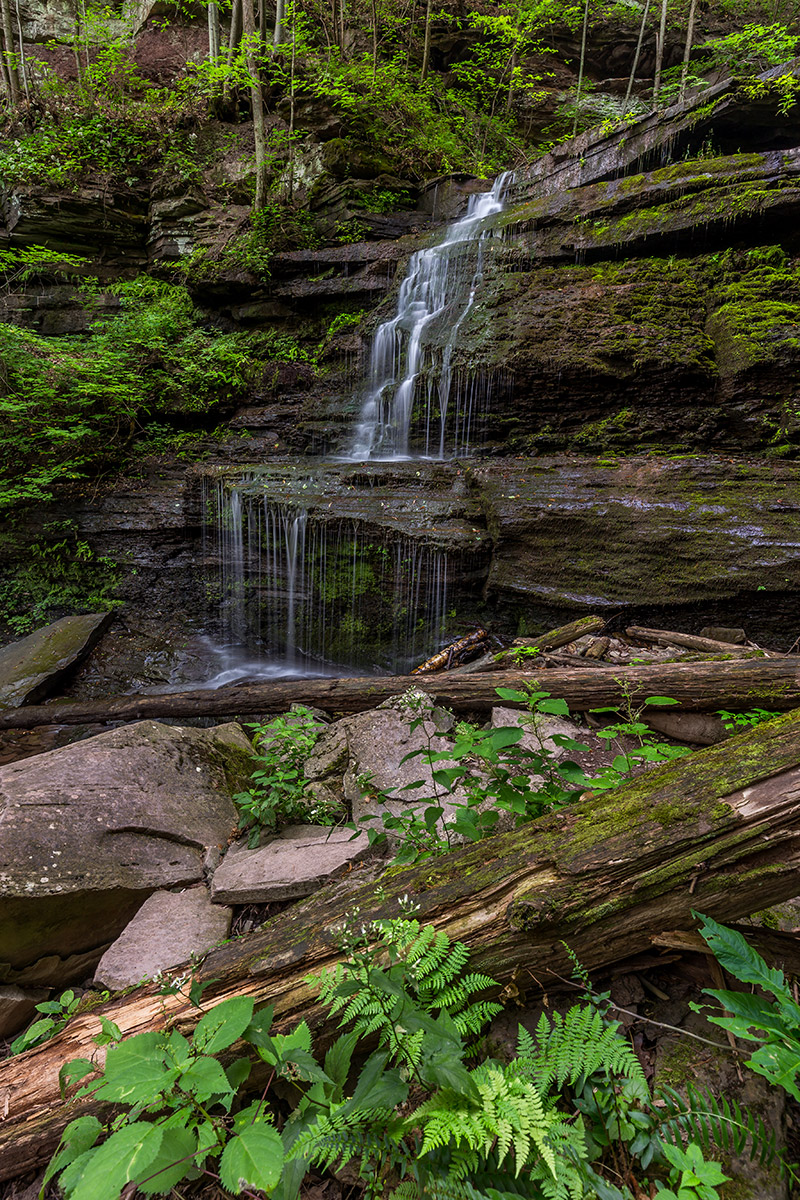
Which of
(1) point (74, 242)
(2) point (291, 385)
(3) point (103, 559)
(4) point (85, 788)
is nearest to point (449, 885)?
(4) point (85, 788)

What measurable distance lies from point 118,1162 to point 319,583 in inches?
248

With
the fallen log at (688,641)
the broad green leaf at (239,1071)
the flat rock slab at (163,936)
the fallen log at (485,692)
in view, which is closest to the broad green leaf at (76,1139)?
the broad green leaf at (239,1071)

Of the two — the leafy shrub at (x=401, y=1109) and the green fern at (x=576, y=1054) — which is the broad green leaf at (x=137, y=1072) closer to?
the leafy shrub at (x=401, y=1109)

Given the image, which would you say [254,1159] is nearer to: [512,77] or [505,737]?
[505,737]

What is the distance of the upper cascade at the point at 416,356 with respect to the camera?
8.37 meters

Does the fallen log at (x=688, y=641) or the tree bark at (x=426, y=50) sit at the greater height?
the tree bark at (x=426, y=50)

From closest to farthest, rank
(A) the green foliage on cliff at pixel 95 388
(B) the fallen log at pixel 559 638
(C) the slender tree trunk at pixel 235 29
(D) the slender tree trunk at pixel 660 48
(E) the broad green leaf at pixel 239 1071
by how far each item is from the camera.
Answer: (E) the broad green leaf at pixel 239 1071 < (B) the fallen log at pixel 559 638 < (A) the green foliage on cliff at pixel 95 388 < (D) the slender tree trunk at pixel 660 48 < (C) the slender tree trunk at pixel 235 29

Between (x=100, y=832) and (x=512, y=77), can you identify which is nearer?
(x=100, y=832)

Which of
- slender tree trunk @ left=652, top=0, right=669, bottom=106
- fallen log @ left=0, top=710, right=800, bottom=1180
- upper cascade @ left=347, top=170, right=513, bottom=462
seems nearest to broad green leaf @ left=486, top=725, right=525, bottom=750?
fallen log @ left=0, top=710, right=800, bottom=1180

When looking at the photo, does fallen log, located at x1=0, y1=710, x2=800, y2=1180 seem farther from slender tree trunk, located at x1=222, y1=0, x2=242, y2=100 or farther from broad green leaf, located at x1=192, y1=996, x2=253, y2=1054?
slender tree trunk, located at x1=222, y1=0, x2=242, y2=100

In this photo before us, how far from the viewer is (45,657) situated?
6.34m

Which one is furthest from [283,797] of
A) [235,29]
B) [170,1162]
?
[235,29]

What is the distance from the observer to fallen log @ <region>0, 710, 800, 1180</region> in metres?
1.37

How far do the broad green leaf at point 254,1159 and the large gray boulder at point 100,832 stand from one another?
1962 millimetres
